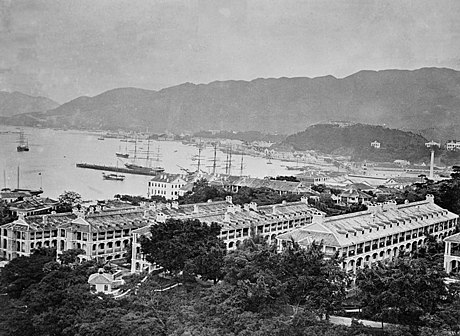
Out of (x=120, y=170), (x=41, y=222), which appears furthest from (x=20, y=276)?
(x=120, y=170)

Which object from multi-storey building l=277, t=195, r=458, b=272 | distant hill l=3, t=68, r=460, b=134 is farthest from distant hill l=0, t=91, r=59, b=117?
multi-storey building l=277, t=195, r=458, b=272

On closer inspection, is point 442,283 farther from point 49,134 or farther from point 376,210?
point 49,134

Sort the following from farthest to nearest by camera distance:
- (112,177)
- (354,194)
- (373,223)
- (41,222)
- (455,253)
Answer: (112,177), (354,194), (41,222), (373,223), (455,253)

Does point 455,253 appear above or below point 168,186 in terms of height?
above

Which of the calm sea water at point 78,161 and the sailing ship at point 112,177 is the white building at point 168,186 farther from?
the sailing ship at point 112,177

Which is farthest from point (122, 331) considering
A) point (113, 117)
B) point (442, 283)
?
point (113, 117)

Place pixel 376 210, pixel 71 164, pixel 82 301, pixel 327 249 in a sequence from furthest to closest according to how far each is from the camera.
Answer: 1. pixel 71 164
2. pixel 376 210
3. pixel 327 249
4. pixel 82 301

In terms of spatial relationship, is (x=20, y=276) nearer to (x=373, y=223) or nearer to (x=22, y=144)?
(x=373, y=223)

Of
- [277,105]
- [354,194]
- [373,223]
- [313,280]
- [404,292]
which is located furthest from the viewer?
[277,105]
